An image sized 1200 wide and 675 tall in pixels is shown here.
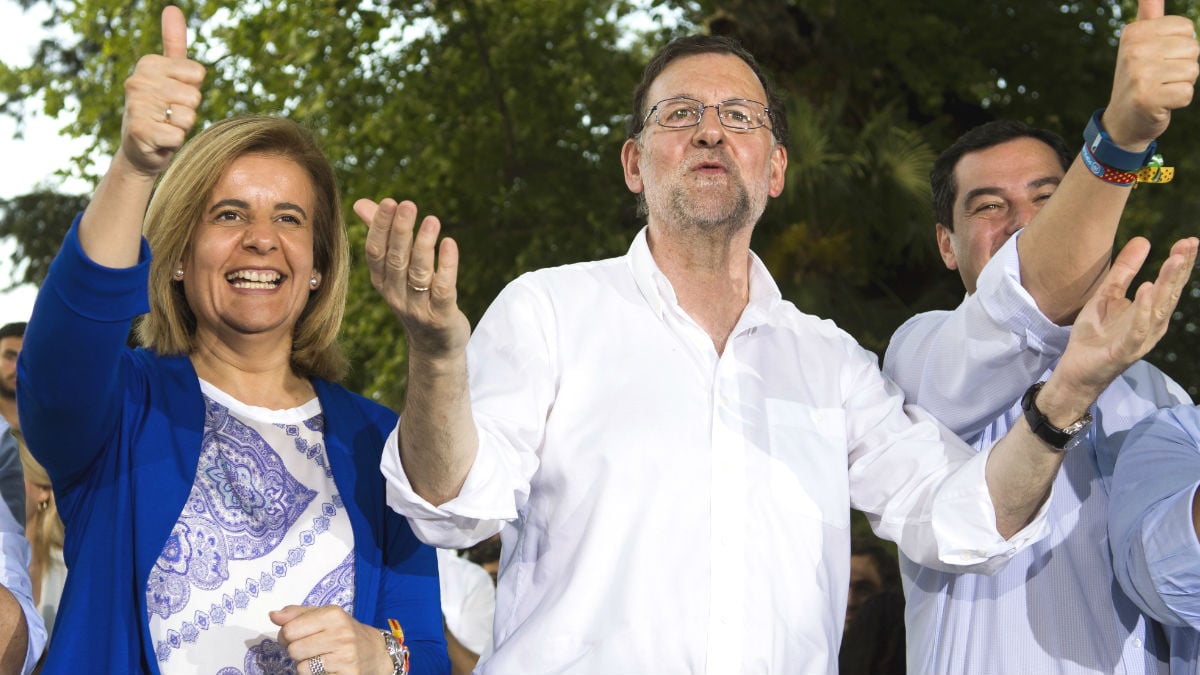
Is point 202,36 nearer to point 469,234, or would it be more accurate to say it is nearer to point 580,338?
point 469,234

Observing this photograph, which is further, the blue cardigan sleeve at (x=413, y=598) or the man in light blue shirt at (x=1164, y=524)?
the blue cardigan sleeve at (x=413, y=598)

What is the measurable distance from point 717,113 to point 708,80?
9cm

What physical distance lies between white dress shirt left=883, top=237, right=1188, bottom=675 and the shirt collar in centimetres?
35

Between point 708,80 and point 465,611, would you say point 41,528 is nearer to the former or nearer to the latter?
point 465,611

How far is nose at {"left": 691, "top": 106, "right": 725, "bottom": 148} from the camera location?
10.1ft

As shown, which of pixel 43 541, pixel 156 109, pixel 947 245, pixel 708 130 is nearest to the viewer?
pixel 156 109

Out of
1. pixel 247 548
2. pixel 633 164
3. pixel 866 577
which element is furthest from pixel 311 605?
pixel 866 577

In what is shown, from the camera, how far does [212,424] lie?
2.71 m

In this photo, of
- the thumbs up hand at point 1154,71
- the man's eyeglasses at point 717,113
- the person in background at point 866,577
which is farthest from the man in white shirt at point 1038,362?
the person in background at point 866,577

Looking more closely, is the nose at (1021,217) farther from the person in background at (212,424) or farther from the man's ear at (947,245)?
the person in background at (212,424)

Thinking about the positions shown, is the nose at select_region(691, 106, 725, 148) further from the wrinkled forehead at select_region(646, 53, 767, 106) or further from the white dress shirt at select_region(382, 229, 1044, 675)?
the white dress shirt at select_region(382, 229, 1044, 675)

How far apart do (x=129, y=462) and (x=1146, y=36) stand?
1963 mm

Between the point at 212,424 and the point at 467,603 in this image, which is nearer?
the point at 212,424

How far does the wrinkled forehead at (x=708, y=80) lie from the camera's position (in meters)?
3.13
